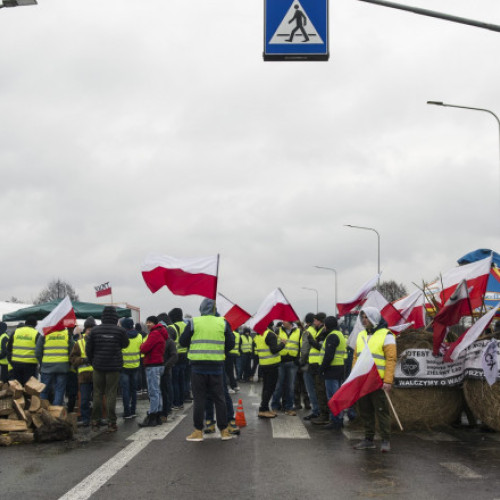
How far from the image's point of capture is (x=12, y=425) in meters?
9.88

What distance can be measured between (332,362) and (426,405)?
1.65 metres

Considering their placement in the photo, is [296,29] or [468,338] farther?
[468,338]

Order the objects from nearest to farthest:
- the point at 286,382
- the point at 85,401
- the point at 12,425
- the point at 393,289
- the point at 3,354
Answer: the point at 12,425, the point at 85,401, the point at 286,382, the point at 3,354, the point at 393,289

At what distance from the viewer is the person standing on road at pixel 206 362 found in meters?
9.87

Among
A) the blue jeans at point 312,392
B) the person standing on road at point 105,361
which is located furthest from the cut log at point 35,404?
the blue jeans at point 312,392

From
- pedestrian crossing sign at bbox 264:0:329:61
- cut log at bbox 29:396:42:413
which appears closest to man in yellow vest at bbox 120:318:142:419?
cut log at bbox 29:396:42:413

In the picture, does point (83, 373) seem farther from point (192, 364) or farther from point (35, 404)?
point (192, 364)

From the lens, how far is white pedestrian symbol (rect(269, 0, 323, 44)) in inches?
350

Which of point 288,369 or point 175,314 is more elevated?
point 175,314

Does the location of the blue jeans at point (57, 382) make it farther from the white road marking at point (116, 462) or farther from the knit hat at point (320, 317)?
the knit hat at point (320, 317)

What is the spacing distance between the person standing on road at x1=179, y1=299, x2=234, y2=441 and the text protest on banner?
2.94m

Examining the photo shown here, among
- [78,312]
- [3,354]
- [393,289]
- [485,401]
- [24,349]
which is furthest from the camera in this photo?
[393,289]

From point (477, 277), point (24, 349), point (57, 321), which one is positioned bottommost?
point (24, 349)

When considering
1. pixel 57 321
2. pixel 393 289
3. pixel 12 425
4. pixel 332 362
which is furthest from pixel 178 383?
pixel 393 289
